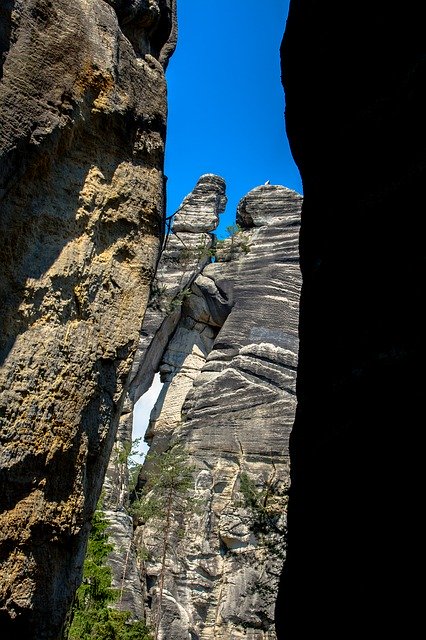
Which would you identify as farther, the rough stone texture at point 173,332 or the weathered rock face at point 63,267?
the rough stone texture at point 173,332

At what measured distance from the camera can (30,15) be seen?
5820 mm

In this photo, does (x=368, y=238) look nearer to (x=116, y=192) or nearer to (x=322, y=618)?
(x=322, y=618)

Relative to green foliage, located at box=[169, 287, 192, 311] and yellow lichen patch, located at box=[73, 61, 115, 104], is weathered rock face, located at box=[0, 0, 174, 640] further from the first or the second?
green foliage, located at box=[169, 287, 192, 311]

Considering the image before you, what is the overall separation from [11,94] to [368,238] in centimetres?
338

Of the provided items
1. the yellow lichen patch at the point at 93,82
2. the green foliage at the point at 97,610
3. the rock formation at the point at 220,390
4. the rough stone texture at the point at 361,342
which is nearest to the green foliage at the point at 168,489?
the rock formation at the point at 220,390

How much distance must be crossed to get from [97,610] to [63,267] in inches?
392

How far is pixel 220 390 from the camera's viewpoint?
2616 cm

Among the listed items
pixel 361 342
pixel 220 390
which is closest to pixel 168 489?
pixel 220 390

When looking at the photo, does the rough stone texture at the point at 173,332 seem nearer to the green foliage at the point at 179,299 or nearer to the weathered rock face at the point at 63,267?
the green foliage at the point at 179,299

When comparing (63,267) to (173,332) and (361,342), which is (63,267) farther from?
(173,332)

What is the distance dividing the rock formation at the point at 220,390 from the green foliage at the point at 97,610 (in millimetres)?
2996

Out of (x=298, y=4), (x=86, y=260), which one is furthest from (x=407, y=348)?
(x=86, y=260)

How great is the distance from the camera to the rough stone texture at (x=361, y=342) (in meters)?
2.32

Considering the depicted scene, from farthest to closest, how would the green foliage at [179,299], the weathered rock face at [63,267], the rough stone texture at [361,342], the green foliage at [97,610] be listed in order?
the green foliage at [179,299] → the green foliage at [97,610] → the weathered rock face at [63,267] → the rough stone texture at [361,342]
